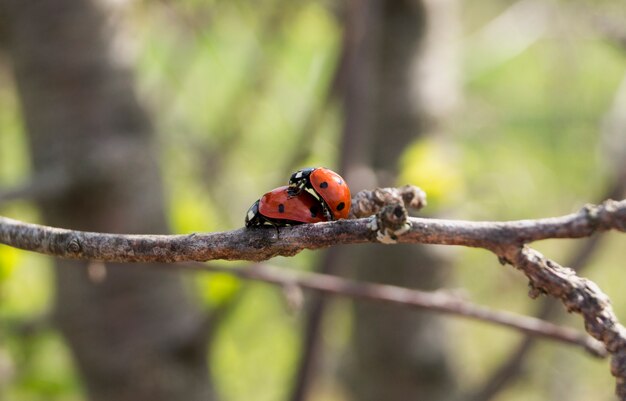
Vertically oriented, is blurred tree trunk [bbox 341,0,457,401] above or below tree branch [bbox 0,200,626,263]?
above

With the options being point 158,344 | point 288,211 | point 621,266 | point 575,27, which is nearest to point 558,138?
point 621,266

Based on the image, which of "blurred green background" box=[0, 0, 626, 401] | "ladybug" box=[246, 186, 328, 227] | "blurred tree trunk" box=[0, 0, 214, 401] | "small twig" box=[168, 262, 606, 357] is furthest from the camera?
"blurred green background" box=[0, 0, 626, 401]

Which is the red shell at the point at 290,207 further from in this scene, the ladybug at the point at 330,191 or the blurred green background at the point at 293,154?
the blurred green background at the point at 293,154

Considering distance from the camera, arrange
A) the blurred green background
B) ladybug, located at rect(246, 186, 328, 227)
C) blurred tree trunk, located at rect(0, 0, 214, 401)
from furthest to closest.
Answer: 1. the blurred green background
2. blurred tree trunk, located at rect(0, 0, 214, 401)
3. ladybug, located at rect(246, 186, 328, 227)

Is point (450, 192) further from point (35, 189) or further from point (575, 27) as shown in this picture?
point (575, 27)

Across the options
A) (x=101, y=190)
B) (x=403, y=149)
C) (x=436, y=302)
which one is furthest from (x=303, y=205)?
(x=403, y=149)

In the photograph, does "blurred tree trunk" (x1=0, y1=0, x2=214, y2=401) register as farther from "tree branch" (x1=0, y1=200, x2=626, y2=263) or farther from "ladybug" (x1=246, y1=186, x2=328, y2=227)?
"tree branch" (x1=0, y1=200, x2=626, y2=263)

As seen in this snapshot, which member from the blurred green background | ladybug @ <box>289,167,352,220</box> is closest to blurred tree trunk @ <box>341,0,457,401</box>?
the blurred green background
